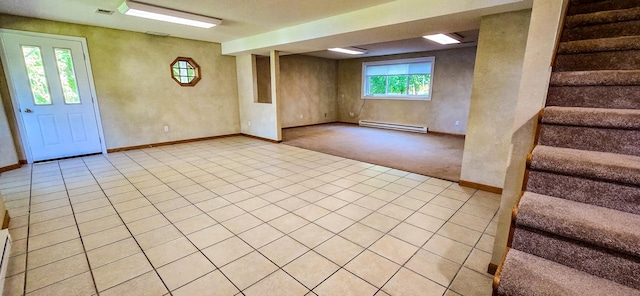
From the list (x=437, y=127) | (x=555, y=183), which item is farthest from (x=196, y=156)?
(x=437, y=127)

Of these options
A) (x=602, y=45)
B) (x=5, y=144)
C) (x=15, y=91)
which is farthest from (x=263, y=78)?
(x=602, y=45)

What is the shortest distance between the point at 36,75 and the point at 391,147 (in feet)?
21.9

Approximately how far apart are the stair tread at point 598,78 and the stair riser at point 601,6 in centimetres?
138

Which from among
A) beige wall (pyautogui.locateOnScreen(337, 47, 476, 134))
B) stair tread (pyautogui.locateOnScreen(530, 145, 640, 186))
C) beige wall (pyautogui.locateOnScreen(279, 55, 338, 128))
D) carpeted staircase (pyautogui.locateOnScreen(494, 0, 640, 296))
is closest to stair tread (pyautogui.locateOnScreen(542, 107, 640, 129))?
carpeted staircase (pyautogui.locateOnScreen(494, 0, 640, 296))

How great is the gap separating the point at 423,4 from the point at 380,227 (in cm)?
264

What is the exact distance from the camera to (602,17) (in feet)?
7.97

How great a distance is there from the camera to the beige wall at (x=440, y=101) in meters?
6.86

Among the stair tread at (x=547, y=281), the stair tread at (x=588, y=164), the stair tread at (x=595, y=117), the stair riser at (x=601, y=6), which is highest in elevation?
the stair riser at (x=601, y=6)

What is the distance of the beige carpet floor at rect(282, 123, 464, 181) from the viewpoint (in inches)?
173

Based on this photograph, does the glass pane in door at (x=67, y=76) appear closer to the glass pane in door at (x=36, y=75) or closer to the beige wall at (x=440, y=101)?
the glass pane in door at (x=36, y=75)

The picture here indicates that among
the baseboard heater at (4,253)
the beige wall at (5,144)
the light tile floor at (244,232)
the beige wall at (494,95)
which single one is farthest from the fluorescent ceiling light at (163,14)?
the beige wall at (494,95)

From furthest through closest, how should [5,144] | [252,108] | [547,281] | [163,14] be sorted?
[252,108]
[5,144]
[163,14]
[547,281]

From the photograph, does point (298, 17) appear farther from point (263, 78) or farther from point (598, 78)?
point (263, 78)

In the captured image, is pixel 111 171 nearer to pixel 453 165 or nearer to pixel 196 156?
pixel 196 156
